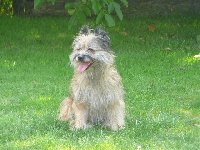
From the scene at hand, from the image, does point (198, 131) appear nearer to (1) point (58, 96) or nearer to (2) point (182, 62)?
(1) point (58, 96)

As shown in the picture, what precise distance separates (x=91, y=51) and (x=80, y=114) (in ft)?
2.73

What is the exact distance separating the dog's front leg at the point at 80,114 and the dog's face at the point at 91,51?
524 mm

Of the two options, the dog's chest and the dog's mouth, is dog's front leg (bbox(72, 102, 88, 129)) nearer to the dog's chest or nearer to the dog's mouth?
the dog's chest

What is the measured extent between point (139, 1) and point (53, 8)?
2448mm

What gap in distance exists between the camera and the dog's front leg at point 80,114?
7.11m

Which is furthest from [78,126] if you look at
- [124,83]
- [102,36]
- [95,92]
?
[124,83]

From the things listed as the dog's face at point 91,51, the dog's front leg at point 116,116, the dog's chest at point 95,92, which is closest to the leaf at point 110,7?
the dog's face at point 91,51

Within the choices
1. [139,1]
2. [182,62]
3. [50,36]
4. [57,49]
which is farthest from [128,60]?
[139,1]

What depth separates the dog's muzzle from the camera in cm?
673

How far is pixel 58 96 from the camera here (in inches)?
365

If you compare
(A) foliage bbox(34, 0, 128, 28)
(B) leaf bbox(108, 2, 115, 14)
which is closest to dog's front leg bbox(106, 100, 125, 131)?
(A) foliage bbox(34, 0, 128, 28)

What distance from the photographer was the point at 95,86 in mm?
7156

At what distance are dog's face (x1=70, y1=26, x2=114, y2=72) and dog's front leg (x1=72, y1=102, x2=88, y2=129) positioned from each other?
52 cm

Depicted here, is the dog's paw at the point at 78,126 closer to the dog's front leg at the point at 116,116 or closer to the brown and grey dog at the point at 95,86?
the brown and grey dog at the point at 95,86
